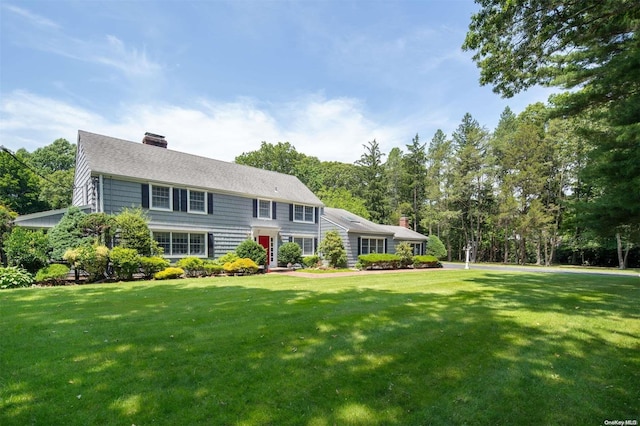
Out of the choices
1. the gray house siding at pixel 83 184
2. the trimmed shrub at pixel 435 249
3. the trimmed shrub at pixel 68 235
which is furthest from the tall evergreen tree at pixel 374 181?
the trimmed shrub at pixel 68 235

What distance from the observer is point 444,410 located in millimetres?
2908

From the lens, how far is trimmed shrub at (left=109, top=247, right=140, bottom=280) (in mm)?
12210

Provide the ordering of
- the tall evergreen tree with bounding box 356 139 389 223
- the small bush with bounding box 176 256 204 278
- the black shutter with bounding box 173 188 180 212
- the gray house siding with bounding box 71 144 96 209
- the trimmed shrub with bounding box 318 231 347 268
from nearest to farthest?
1. the gray house siding with bounding box 71 144 96 209
2. the small bush with bounding box 176 256 204 278
3. the black shutter with bounding box 173 188 180 212
4. the trimmed shrub with bounding box 318 231 347 268
5. the tall evergreen tree with bounding box 356 139 389 223

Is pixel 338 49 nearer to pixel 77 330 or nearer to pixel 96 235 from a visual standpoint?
pixel 96 235

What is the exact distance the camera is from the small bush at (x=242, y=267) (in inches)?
593

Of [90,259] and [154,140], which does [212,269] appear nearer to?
[90,259]

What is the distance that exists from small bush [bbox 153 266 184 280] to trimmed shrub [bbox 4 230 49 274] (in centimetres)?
388

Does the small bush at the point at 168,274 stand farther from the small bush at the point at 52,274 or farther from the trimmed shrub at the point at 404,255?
the trimmed shrub at the point at 404,255

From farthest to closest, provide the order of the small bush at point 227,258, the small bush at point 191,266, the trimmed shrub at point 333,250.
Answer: the trimmed shrub at point 333,250
the small bush at point 227,258
the small bush at point 191,266

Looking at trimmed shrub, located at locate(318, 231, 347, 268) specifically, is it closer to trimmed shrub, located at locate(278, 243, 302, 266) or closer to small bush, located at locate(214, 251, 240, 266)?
trimmed shrub, located at locate(278, 243, 302, 266)

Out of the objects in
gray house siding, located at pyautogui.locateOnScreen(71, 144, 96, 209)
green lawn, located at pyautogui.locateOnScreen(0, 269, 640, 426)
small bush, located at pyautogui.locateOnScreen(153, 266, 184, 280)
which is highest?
gray house siding, located at pyautogui.locateOnScreen(71, 144, 96, 209)

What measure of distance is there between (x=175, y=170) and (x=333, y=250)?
33.5ft

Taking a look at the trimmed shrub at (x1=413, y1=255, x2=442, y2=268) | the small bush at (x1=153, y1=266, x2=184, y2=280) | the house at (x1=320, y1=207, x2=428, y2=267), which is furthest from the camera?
the trimmed shrub at (x1=413, y1=255, x2=442, y2=268)

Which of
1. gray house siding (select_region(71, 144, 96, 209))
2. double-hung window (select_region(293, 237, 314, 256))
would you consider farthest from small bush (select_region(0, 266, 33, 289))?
double-hung window (select_region(293, 237, 314, 256))
